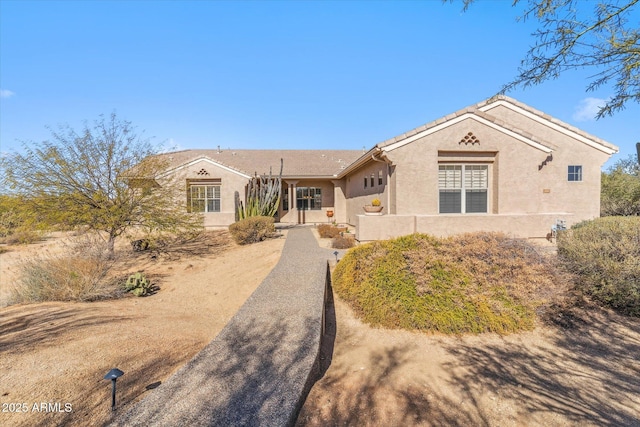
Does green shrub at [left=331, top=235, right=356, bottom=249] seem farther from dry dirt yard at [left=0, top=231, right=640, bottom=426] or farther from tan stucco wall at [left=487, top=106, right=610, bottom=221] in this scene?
tan stucco wall at [left=487, top=106, right=610, bottom=221]

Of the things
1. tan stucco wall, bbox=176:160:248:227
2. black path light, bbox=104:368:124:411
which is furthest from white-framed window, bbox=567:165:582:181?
black path light, bbox=104:368:124:411

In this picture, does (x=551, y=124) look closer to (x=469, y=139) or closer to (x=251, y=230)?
(x=469, y=139)

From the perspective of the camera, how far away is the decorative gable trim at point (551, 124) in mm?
14898

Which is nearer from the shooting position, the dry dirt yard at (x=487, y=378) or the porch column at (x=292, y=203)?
the dry dirt yard at (x=487, y=378)

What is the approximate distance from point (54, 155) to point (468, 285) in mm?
14421

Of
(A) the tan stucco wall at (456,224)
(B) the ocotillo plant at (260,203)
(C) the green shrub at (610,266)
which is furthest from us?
(B) the ocotillo plant at (260,203)

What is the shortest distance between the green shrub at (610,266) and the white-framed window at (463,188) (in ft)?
18.8

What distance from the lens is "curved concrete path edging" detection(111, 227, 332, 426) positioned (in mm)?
3014

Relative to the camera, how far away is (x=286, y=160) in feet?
86.5

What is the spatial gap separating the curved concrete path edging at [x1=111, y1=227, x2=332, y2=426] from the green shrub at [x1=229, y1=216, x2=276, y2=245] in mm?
9570

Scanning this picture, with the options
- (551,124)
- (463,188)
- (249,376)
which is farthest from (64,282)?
(551,124)

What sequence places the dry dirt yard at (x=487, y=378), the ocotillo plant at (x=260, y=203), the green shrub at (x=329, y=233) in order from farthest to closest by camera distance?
the ocotillo plant at (x=260, y=203) → the green shrub at (x=329, y=233) → the dry dirt yard at (x=487, y=378)

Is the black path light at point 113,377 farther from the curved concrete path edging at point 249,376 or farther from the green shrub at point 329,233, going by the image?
the green shrub at point 329,233

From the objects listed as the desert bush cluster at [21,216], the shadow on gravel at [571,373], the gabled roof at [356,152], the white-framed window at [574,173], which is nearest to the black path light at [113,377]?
the shadow on gravel at [571,373]
